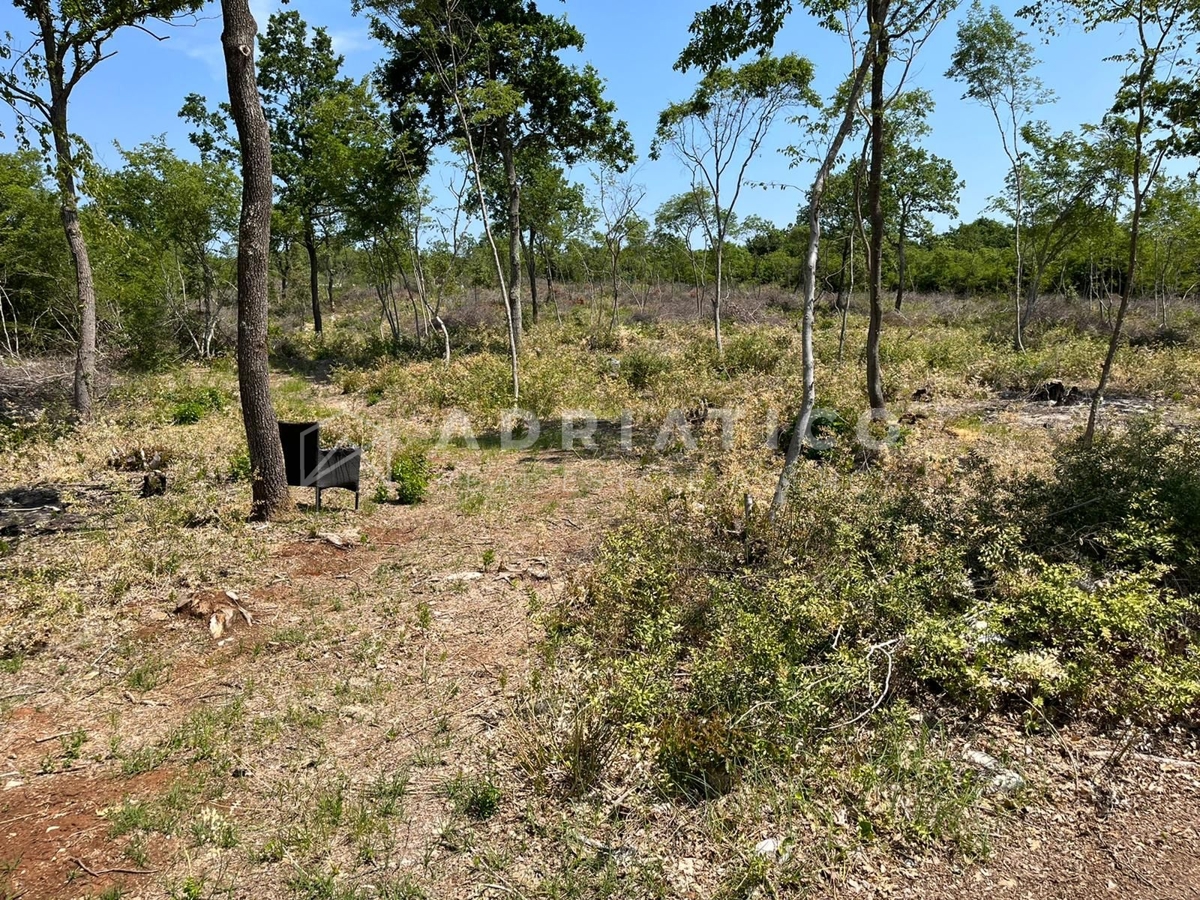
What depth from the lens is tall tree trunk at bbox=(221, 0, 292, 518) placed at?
21.0ft

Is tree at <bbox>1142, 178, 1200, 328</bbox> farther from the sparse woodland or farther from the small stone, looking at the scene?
the small stone

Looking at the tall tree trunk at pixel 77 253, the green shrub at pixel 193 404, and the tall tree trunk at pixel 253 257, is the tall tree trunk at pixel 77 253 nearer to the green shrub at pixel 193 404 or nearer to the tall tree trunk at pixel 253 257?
the green shrub at pixel 193 404

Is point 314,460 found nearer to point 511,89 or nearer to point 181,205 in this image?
point 511,89

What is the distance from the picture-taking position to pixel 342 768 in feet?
11.2

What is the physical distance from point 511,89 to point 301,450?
35.5ft

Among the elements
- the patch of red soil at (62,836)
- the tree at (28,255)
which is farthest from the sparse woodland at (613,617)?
the tree at (28,255)

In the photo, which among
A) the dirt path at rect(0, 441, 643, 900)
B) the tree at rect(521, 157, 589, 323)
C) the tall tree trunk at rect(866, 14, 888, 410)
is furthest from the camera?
the tree at rect(521, 157, 589, 323)

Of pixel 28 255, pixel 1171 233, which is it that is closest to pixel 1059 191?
pixel 1171 233

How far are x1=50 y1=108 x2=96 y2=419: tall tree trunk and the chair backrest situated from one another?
590 centimetres

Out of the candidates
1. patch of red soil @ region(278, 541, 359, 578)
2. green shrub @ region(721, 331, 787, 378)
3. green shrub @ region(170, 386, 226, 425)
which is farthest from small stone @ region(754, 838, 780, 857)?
green shrub @ region(170, 386, 226, 425)

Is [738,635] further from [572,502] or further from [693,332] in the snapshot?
[693,332]

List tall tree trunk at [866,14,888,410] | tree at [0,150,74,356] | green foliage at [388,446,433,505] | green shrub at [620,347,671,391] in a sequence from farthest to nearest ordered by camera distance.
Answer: tree at [0,150,74,356]
green shrub at [620,347,671,391]
tall tree trunk at [866,14,888,410]
green foliage at [388,446,433,505]

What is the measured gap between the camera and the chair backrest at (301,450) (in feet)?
23.6

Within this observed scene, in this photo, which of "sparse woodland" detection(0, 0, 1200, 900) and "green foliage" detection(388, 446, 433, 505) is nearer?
"sparse woodland" detection(0, 0, 1200, 900)
